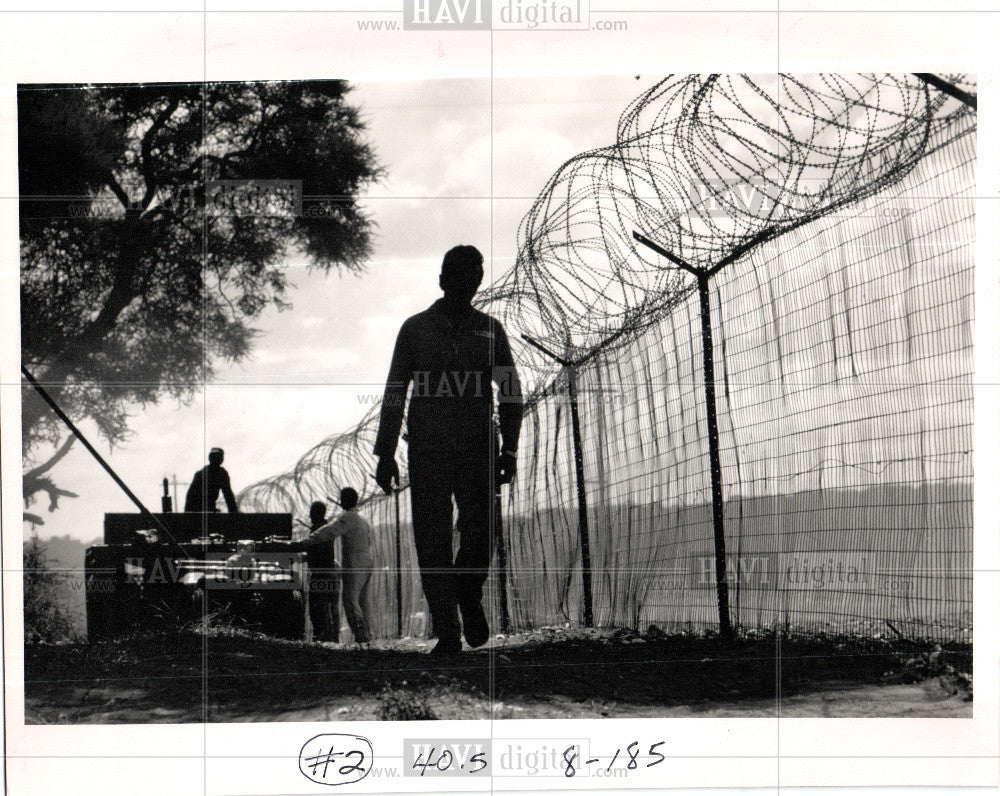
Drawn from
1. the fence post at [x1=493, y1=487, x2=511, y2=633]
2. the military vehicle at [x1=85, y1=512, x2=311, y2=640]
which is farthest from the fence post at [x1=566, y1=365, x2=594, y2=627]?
the military vehicle at [x1=85, y1=512, x2=311, y2=640]

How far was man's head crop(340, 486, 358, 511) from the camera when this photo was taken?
4.43m

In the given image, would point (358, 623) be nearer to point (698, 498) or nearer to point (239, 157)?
point (698, 498)

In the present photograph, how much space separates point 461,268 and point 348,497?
1157 mm

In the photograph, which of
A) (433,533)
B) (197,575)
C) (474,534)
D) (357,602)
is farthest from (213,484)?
(474,534)

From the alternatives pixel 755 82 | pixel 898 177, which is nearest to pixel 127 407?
pixel 755 82

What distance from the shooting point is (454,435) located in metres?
4.51

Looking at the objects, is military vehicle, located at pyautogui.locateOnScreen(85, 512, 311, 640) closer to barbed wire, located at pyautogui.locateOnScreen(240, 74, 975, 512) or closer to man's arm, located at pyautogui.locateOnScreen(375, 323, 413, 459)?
barbed wire, located at pyautogui.locateOnScreen(240, 74, 975, 512)

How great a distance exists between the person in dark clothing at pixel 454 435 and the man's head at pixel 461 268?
1 cm

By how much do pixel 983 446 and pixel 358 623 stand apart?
3.01 meters

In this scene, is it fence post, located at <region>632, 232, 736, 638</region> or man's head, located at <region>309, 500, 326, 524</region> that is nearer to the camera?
man's head, located at <region>309, 500, 326, 524</region>

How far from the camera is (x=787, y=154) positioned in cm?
454

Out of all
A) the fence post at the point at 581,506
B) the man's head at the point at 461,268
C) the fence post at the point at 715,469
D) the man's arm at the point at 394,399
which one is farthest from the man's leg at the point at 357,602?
the fence post at the point at 715,469

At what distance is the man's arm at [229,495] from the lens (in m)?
4.45

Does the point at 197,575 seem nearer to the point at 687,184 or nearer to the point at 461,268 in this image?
the point at 461,268
